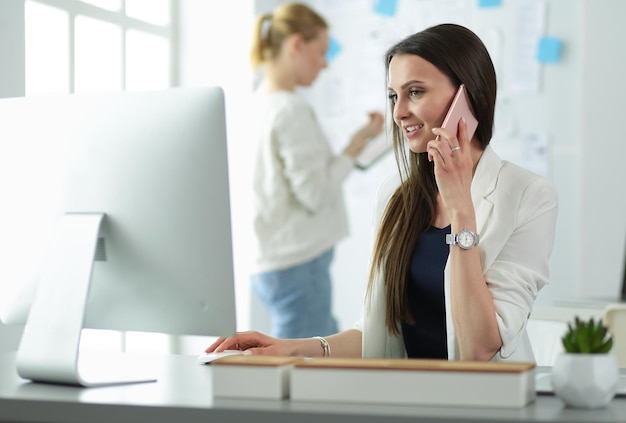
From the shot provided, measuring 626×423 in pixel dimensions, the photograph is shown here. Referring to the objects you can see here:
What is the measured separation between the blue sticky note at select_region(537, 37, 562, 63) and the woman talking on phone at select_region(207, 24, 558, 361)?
2472mm

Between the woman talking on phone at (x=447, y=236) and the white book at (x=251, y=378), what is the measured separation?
0.50 m

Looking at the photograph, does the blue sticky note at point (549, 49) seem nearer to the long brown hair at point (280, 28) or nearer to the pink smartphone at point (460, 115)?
the long brown hair at point (280, 28)

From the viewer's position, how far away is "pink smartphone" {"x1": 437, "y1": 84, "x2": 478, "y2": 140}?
1939 millimetres

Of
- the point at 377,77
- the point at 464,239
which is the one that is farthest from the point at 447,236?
the point at 377,77

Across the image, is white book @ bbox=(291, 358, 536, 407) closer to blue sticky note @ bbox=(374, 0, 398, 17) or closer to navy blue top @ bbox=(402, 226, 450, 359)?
navy blue top @ bbox=(402, 226, 450, 359)

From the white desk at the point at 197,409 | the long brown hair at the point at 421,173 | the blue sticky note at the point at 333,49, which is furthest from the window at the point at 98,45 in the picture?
the white desk at the point at 197,409

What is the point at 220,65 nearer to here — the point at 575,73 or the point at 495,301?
the point at 575,73

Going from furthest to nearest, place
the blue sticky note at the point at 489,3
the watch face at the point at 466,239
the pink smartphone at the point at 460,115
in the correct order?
the blue sticky note at the point at 489,3
the pink smartphone at the point at 460,115
the watch face at the point at 466,239

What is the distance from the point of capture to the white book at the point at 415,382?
1241 mm

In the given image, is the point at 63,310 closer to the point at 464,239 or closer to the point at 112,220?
the point at 112,220

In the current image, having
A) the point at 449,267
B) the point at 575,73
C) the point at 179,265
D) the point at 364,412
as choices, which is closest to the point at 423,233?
the point at 449,267

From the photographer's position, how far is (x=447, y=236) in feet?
6.02

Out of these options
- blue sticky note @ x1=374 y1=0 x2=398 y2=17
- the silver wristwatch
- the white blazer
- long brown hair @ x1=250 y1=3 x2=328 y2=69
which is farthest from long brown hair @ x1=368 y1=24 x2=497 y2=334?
blue sticky note @ x1=374 y1=0 x2=398 y2=17

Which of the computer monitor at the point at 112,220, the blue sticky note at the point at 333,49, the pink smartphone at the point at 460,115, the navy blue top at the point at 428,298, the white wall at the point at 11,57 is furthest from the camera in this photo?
the blue sticky note at the point at 333,49
